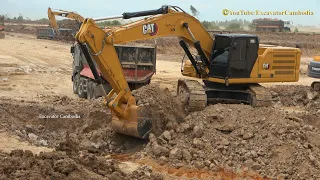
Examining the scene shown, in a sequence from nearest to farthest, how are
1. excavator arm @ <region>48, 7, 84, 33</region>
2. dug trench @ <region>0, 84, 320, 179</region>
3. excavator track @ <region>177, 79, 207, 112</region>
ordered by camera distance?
dug trench @ <region>0, 84, 320, 179</region>
excavator track @ <region>177, 79, 207, 112</region>
excavator arm @ <region>48, 7, 84, 33</region>

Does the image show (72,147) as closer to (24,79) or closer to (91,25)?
(91,25)

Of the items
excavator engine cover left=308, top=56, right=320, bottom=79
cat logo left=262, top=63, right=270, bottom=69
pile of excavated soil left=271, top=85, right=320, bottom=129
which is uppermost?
cat logo left=262, top=63, right=270, bottom=69

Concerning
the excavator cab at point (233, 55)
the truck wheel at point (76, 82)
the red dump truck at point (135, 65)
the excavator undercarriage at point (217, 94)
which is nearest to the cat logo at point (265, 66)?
the excavator cab at point (233, 55)

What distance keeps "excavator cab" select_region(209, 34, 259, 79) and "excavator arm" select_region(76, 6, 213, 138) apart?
1.31 metres

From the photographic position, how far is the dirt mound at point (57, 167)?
20.6 feet

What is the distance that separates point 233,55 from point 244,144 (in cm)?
319

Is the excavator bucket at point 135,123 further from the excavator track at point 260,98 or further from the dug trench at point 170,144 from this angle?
the excavator track at point 260,98

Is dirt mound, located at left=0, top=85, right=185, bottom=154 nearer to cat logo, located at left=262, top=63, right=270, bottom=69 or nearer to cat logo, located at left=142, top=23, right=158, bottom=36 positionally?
cat logo, located at left=142, top=23, right=158, bottom=36

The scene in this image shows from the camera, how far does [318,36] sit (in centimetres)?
4753

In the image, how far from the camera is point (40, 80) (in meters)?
20.5

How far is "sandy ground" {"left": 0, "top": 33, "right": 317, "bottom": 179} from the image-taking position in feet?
31.5

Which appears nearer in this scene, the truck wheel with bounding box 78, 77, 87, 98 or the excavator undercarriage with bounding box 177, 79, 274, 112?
the excavator undercarriage with bounding box 177, 79, 274, 112

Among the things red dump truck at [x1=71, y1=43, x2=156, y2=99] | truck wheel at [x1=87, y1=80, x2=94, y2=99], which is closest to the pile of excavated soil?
red dump truck at [x1=71, y1=43, x2=156, y2=99]

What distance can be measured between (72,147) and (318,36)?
4338 cm
